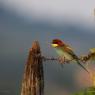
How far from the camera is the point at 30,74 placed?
179 inches

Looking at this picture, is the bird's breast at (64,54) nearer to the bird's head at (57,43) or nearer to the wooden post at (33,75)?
the bird's head at (57,43)

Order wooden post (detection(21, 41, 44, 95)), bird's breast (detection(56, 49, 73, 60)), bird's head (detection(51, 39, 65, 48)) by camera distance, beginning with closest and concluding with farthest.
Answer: wooden post (detection(21, 41, 44, 95)), bird's breast (detection(56, 49, 73, 60)), bird's head (detection(51, 39, 65, 48))

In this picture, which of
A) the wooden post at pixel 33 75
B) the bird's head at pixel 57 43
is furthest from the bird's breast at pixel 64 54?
the wooden post at pixel 33 75

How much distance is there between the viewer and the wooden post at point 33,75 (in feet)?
14.4

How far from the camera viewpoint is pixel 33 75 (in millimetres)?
4535

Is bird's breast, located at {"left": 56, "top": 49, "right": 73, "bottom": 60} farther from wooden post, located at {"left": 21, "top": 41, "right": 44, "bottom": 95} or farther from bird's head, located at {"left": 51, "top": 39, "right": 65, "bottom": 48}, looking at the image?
wooden post, located at {"left": 21, "top": 41, "right": 44, "bottom": 95}

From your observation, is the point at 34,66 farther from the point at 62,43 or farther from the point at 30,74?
the point at 62,43

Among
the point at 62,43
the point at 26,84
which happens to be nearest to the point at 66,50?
the point at 62,43

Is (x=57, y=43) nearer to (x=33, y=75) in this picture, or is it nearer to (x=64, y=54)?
(x=64, y=54)

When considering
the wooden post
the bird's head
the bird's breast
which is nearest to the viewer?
the wooden post

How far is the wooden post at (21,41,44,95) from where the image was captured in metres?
4.40

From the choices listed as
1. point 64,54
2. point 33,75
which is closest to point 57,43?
point 64,54

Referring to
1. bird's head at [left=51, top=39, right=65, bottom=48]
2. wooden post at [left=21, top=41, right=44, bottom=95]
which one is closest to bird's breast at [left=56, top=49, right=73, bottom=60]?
bird's head at [left=51, top=39, right=65, bottom=48]

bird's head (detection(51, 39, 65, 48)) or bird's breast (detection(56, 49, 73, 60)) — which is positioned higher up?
bird's head (detection(51, 39, 65, 48))
